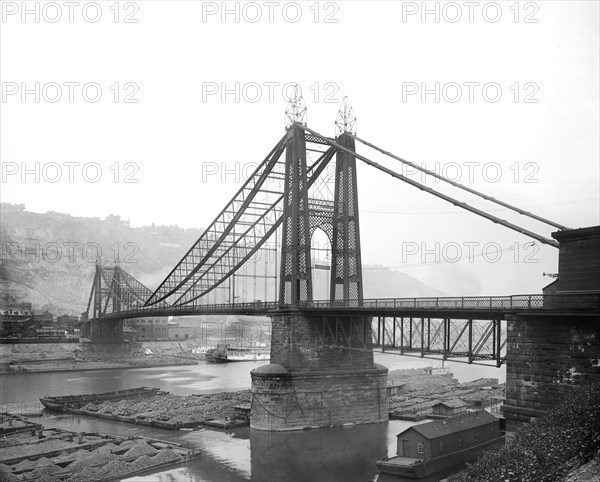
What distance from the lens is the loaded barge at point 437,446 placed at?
33.7m

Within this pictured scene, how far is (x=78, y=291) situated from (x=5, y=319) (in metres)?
82.1

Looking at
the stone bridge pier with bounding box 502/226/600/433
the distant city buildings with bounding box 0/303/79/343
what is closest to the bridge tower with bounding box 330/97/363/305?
the stone bridge pier with bounding box 502/226/600/433

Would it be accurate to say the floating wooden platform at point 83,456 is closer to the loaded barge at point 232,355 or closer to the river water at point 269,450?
the river water at point 269,450

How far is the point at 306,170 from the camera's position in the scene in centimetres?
5228

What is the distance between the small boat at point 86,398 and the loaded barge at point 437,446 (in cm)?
3408

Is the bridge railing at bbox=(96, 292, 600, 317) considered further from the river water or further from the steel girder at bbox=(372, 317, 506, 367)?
the river water

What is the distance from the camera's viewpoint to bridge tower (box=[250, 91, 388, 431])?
4609 cm

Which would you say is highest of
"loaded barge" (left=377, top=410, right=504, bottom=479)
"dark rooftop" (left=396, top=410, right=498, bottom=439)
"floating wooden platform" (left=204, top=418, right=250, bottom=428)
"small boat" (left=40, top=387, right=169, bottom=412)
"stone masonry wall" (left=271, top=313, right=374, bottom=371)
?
"stone masonry wall" (left=271, top=313, right=374, bottom=371)

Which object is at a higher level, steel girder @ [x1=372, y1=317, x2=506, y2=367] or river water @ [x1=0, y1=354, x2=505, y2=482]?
steel girder @ [x1=372, y1=317, x2=506, y2=367]

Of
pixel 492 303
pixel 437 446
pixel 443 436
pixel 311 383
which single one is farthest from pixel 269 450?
pixel 492 303

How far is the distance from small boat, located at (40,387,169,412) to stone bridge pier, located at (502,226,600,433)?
136 ft

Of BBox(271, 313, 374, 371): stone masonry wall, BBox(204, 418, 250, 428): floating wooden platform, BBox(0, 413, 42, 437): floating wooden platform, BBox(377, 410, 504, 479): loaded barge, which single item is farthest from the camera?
BBox(204, 418, 250, 428): floating wooden platform

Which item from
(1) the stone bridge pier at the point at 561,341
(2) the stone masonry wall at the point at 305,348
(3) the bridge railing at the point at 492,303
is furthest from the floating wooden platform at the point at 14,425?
(1) the stone bridge pier at the point at 561,341

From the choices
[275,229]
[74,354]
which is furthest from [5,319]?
[275,229]
